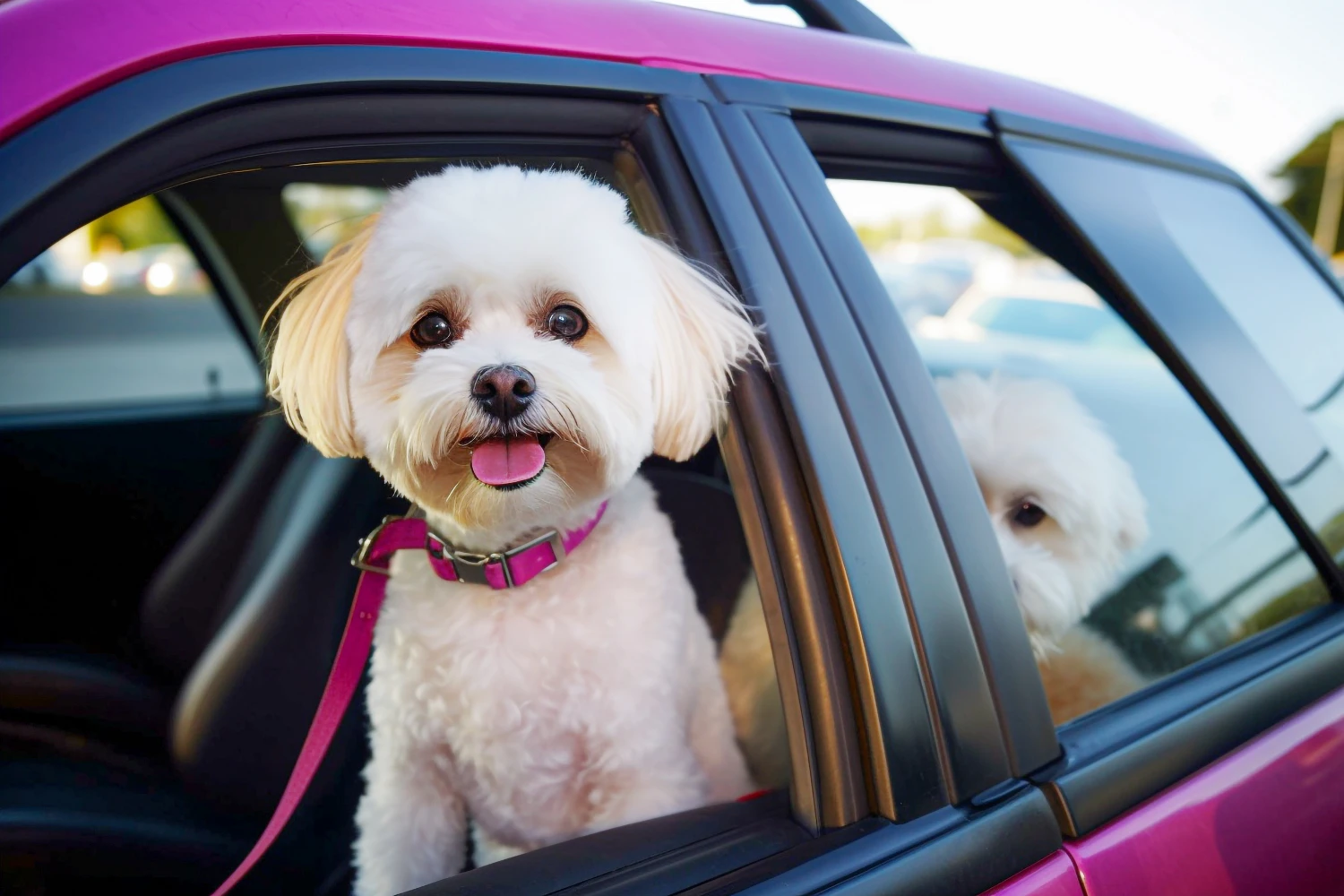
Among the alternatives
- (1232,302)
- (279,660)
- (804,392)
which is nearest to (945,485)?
(804,392)

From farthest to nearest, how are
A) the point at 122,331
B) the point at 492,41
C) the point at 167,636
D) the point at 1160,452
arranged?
the point at 122,331 → the point at 167,636 → the point at 1160,452 → the point at 492,41

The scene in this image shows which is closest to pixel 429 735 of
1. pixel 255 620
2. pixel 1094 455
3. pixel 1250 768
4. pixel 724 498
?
pixel 255 620

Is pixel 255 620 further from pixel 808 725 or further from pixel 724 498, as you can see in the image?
pixel 808 725

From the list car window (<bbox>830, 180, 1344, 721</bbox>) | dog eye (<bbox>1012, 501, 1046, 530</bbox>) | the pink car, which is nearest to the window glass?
the pink car

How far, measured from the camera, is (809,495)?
40.5 inches

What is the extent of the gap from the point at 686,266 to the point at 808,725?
0.59m

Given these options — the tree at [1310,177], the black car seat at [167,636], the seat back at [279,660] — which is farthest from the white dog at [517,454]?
the tree at [1310,177]

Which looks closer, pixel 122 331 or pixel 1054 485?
pixel 1054 485

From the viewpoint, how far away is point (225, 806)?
5.32 feet

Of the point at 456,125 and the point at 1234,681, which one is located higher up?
the point at 456,125

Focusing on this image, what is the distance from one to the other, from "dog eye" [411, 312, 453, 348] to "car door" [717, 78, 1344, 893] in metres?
0.47

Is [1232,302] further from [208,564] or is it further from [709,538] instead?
[208,564]

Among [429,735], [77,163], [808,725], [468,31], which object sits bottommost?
[808,725]

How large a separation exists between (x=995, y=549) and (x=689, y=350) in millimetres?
467
